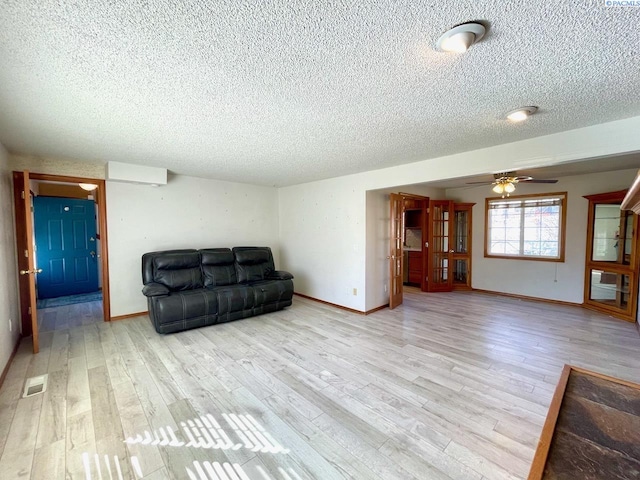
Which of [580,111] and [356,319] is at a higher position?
[580,111]

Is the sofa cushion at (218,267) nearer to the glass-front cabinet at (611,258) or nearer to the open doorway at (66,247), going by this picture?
the open doorway at (66,247)

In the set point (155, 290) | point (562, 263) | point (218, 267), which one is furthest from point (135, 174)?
point (562, 263)

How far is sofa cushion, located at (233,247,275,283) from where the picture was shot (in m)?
4.81

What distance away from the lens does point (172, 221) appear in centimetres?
472

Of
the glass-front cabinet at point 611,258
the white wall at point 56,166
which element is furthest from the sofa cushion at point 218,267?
the glass-front cabinet at point 611,258

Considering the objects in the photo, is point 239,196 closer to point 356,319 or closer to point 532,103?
point 356,319

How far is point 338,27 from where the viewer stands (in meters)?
1.24

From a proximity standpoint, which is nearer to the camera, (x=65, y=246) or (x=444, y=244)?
(x=65, y=246)

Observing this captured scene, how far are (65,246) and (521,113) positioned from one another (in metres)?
7.65

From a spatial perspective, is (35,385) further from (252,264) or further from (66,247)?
(66,247)

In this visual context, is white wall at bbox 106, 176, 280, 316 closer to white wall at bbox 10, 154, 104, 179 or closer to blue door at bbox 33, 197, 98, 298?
white wall at bbox 10, 154, 104, 179

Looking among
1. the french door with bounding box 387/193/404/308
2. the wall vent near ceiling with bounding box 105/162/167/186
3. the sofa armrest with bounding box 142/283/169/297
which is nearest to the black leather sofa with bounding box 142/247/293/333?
the sofa armrest with bounding box 142/283/169/297

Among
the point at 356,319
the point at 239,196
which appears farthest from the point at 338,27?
the point at 239,196

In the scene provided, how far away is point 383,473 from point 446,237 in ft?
18.7
